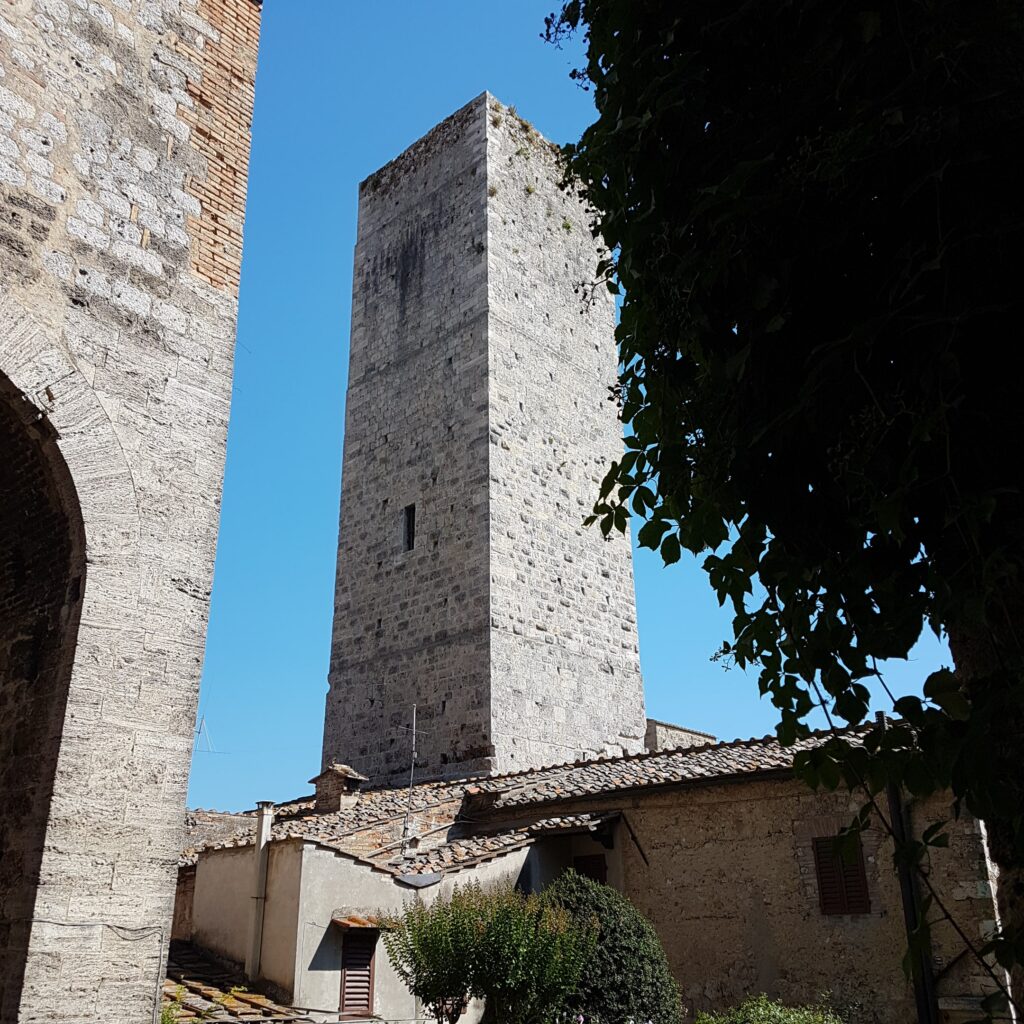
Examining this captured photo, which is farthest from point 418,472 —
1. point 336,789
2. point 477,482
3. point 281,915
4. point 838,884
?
point 838,884

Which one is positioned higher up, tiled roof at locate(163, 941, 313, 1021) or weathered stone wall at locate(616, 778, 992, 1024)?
weathered stone wall at locate(616, 778, 992, 1024)

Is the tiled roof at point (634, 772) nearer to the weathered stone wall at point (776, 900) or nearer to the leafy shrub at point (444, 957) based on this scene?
the weathered stone wall at point (776, 900)

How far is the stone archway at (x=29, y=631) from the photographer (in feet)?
13.5

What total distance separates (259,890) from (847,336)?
33.0 ft

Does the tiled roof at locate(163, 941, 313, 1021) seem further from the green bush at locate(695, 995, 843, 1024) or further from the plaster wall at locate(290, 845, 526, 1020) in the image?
the green bush at locate(695, 995, 843, 1024)

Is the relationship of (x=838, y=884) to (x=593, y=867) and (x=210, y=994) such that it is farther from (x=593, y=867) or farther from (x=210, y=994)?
(x=210, y=994)

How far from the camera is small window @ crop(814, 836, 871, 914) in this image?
400 inches

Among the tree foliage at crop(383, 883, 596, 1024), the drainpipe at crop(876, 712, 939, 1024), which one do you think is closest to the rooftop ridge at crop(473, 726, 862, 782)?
the drainpipe at crop(876, 712, 939, 1024)

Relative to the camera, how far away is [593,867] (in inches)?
492

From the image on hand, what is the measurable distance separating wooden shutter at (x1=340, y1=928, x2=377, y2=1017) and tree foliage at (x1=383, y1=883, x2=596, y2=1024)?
84.9 inches

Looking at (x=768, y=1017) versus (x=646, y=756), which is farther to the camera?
(x=646, y=756)

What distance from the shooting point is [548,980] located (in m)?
→ 8.01

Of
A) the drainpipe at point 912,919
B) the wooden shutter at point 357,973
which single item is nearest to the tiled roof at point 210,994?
the wooden shutter at point 357,973

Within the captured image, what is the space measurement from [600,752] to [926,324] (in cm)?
1533
